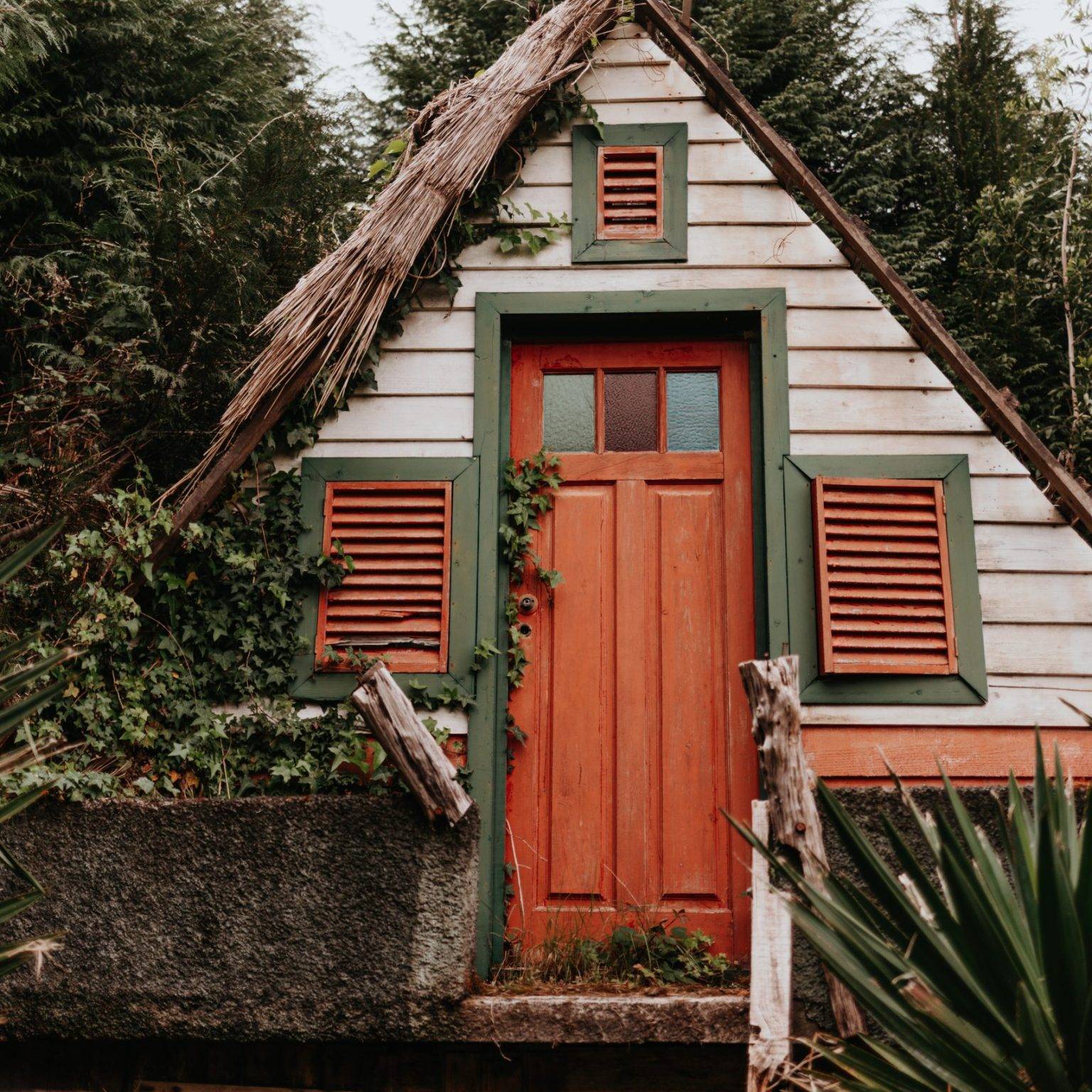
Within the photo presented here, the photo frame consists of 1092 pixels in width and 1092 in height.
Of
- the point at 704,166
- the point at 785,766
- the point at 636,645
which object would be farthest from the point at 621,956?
the point at 704,166

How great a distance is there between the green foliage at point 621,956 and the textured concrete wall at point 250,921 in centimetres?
42

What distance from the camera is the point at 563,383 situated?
4.03 m

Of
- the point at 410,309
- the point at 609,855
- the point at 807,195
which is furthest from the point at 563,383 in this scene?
the point at 609,855

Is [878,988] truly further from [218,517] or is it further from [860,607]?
[218,517]

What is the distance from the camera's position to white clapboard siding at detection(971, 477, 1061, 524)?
3613mm

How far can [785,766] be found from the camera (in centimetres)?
261

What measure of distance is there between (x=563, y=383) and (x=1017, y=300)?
3548 millimetres

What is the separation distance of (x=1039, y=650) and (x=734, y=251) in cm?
186

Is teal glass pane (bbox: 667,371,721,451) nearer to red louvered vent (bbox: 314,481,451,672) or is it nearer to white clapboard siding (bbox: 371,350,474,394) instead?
white clapboard siding (bbox: 371,350,474,394)

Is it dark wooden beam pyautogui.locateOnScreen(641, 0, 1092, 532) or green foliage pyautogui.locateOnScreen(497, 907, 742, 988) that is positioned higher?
dark wooden beam pyautogui.locateOnScreen(641, 0, 1092, 532)

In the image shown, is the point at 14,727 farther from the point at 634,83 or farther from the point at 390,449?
the point at 634,83

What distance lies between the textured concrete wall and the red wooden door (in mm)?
640

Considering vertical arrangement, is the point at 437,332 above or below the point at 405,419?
above

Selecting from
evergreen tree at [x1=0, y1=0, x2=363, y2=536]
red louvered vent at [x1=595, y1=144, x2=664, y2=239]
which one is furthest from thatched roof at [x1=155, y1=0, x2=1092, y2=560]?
evergreen tree at [x1=0, y1=0, x2=363, y2=536]
